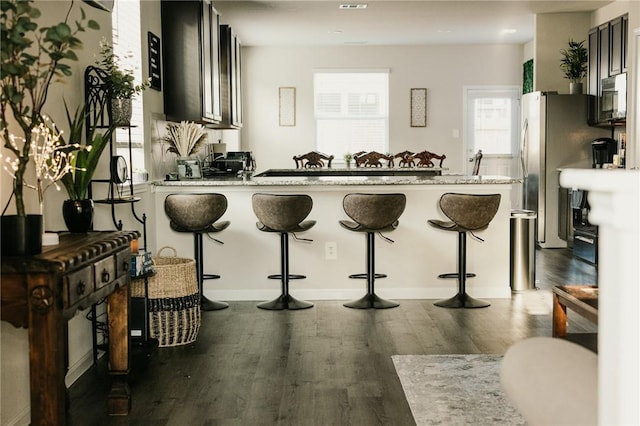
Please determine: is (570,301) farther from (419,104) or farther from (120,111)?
(419,104)

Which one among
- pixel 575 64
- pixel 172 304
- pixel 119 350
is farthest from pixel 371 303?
pixel 575 64

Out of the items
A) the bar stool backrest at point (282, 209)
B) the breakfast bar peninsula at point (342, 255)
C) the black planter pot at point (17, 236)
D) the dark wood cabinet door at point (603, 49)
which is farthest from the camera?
the dark wood cabinet door at point (603, 49)

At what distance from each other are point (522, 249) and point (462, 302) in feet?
2.71

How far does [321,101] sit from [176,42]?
6151 millimetres

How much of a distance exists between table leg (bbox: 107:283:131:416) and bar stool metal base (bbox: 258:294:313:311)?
2.30 meters

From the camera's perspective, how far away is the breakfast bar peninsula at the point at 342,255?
5.95 meters

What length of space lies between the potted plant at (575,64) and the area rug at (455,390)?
5.74m

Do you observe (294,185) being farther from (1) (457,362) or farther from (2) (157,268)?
(1) (457,362)

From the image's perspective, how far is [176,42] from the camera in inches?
244

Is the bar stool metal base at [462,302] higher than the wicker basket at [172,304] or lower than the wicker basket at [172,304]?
lower

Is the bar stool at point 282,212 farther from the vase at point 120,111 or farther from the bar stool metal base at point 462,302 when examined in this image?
the vase at point 120,111

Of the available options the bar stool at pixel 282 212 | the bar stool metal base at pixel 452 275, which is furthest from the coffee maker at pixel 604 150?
the bar stool at pixel 282 212

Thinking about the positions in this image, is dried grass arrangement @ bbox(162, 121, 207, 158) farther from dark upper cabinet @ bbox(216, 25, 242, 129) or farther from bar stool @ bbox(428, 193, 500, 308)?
bar stool @ bbox(428, 193, 500, 308)

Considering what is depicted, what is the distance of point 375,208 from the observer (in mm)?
5371
